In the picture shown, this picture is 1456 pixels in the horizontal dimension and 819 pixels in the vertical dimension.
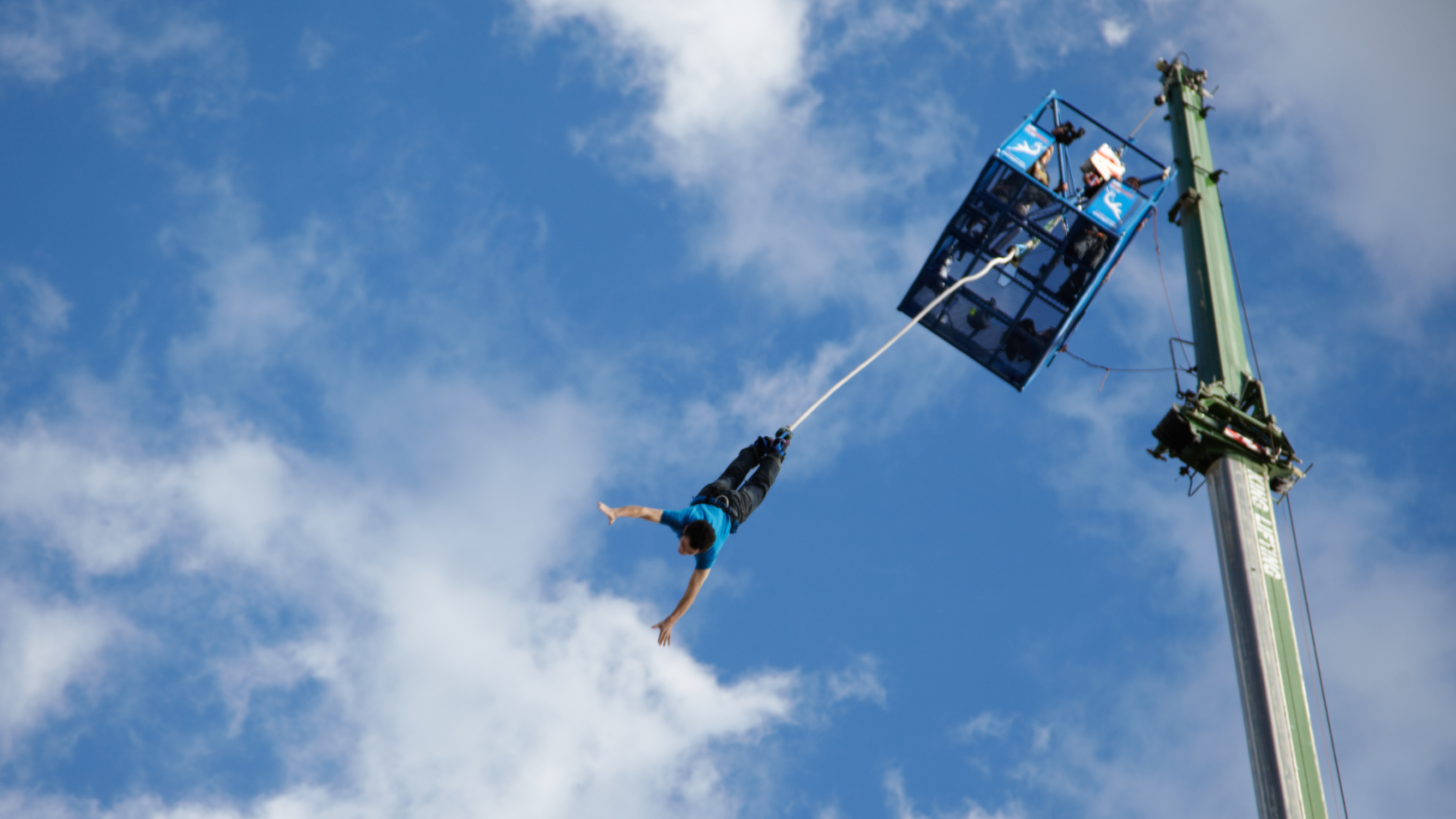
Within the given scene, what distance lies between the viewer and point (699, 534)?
41.0ft

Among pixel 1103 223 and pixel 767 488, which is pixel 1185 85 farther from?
pixel 767 488

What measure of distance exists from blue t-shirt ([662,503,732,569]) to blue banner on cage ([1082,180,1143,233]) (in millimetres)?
6211

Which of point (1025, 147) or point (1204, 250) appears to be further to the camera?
point (1204, 250)

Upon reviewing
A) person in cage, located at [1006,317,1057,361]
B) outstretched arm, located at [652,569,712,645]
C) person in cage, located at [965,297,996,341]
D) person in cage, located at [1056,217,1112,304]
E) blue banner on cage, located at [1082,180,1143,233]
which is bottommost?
outstretched arm, located at [652,569,712,645]

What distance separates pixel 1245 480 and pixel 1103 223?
3496mm

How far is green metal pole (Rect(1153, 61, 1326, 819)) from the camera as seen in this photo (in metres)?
12.3

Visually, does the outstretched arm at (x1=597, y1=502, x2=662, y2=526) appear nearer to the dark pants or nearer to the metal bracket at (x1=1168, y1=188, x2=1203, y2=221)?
the dark pants

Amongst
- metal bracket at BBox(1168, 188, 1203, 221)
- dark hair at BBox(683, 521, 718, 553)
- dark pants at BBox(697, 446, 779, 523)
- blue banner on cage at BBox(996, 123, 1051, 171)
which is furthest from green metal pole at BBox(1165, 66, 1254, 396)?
dark hair at BBox(683, 521, 718, 553)

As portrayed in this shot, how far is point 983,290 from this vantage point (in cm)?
1677

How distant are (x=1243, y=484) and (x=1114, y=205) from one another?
3.73 meters

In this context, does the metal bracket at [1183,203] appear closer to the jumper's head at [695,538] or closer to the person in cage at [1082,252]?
the person in cage at [1082,252]


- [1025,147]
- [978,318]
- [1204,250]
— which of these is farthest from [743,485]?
[1204,250]

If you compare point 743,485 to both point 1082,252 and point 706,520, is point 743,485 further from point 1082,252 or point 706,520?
point 1082,252

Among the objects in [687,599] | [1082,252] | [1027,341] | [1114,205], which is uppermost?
[1114,205]
